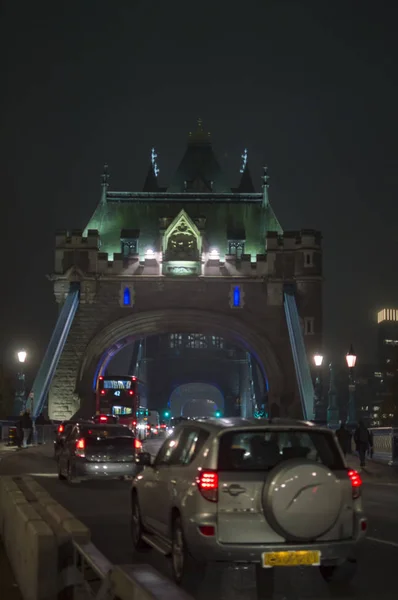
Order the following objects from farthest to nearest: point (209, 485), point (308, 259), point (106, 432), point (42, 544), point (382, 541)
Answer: point (308, 259) < point (106, 432) < point (382, 541) < point (209, 485) < point (42, 544)

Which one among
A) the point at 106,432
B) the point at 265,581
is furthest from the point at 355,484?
the point at 106,432

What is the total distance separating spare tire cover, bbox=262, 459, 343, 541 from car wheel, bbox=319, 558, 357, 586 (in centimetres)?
82

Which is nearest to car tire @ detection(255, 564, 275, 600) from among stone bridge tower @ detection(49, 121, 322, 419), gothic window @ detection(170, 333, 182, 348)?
stone bridge tower @ detection(49, 121, 322, 419)

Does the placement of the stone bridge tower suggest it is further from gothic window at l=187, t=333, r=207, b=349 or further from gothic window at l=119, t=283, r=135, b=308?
gothic window at l=187, t=333, r=207, b=349

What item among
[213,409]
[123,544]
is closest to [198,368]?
[213,409]

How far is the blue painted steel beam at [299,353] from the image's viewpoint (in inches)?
2199

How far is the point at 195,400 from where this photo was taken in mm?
150250

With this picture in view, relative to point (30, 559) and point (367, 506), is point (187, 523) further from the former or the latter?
point (367, 506)

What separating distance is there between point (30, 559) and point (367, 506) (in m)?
11.1

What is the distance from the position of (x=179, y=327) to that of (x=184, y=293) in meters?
3.41

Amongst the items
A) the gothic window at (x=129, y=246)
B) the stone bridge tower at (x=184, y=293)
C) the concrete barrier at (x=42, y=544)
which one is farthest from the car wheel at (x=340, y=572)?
the gothic window at (x=129, y=246)

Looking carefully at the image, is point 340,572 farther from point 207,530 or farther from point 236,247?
point 236,247

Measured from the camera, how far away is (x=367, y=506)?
17.3 metres

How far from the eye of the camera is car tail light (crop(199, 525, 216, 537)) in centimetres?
818
